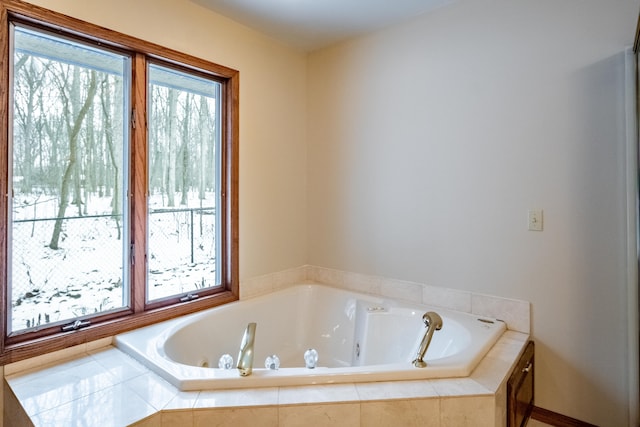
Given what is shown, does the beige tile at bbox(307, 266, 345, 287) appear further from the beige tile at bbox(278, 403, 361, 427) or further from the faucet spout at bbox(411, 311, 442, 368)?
the beige tile at bbox(278, 403, 361, 427)

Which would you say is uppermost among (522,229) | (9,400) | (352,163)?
(352,163)

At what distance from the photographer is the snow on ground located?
1600 mm

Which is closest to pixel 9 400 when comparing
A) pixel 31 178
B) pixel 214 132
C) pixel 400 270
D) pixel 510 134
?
pixel 31 178

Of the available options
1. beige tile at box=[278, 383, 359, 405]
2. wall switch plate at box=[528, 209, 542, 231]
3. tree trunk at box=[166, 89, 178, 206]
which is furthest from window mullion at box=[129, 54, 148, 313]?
wall switch plate at box=[528, 209, 542, 231]

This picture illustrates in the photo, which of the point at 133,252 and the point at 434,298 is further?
the point at 434,298

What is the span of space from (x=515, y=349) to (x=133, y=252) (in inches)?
80.8

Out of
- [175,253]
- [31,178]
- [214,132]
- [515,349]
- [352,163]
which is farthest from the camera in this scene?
[352,163]

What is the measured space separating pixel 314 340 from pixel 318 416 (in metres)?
1.29

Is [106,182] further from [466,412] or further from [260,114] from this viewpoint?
[466,412]

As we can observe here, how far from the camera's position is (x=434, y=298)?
7.45 ft

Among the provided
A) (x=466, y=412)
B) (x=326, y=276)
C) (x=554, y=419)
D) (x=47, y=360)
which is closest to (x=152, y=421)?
(x=47, y=360)

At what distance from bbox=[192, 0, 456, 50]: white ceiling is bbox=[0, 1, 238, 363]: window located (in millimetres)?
384

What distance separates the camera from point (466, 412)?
131cm

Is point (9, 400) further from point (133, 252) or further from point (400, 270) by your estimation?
point (400, 270)
